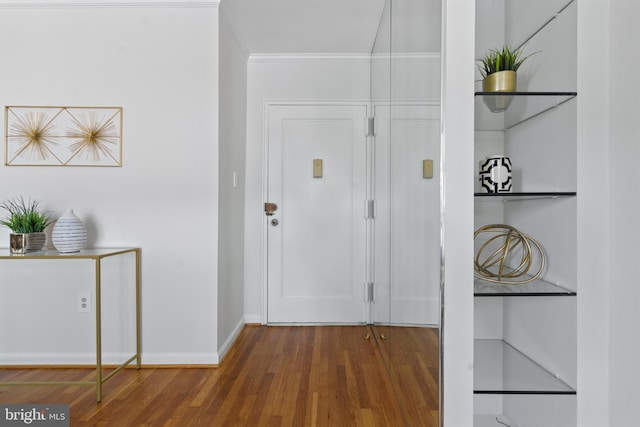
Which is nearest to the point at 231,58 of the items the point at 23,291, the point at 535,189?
the point at 23,291

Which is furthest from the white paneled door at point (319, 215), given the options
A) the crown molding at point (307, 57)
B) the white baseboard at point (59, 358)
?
the white baseboard at point (59, 358)

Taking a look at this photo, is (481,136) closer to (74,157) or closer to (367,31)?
(367,31)

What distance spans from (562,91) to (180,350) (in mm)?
2438

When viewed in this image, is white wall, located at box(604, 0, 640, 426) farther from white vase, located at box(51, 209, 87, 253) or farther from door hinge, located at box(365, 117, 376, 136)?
white vase, located at box(51, 209, 87, 253)

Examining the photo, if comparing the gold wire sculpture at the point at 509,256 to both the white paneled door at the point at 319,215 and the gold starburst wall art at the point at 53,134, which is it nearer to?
the white paneled door at the point at 319,215

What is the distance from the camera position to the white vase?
7.05 feet

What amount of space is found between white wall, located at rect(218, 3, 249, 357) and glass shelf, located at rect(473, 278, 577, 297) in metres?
1.70

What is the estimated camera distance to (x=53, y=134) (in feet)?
8.09

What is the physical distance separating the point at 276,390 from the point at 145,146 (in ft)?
5.53

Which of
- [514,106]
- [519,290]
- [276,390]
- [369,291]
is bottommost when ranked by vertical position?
[276,390]

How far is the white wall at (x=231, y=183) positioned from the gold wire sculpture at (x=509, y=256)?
166 centimetres

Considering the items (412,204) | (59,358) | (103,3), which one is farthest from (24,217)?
(412,204)

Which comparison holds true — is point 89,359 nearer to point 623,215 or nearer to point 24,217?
point 24,217

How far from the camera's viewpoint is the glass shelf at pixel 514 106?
4.37ft
